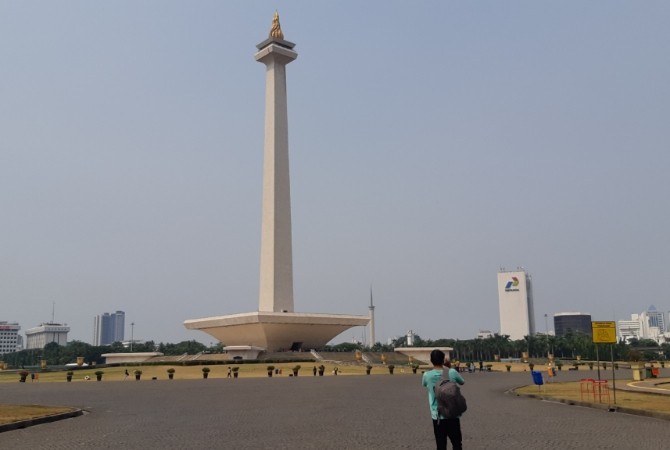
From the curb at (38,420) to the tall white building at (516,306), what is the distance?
189 m

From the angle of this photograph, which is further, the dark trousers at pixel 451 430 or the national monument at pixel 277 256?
the national monument at pixel 277 256

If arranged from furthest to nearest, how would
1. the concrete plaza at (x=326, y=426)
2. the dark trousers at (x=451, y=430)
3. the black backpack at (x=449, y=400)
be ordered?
the concrete plaza at (x=326, y=426)
the dark trousers at (x=451, y=430)
the black backpack at (x=449, y=400)

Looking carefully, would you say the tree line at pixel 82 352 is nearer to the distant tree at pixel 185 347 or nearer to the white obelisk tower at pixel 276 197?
the distant tree at pixel 185 347

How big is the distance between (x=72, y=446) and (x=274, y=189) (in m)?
55.4

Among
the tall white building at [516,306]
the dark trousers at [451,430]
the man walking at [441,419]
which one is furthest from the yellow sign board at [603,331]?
the tall white building at [516,306]

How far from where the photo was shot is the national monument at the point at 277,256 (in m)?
64.5

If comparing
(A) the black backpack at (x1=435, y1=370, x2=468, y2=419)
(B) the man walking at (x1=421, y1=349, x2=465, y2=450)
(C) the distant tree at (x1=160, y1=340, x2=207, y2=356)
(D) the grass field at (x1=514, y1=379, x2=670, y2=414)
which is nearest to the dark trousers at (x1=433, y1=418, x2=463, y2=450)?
(B) the man walking at (x1=421, y1=349, x2=465, y2=450)

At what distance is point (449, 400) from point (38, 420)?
438 inches

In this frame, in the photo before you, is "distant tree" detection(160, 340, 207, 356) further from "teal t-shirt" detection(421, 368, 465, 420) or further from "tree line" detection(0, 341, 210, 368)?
"teal t-shirt" detection(421, 368, 465, 420)

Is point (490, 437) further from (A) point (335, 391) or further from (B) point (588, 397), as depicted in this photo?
(A) point (335, 391)

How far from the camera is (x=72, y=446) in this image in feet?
36.3

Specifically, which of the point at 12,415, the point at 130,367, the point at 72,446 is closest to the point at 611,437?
the point at 72,446

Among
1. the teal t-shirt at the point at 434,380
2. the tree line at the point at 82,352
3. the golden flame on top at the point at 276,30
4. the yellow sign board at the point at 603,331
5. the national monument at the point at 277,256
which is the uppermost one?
the golden flame on top at the point at 276,30

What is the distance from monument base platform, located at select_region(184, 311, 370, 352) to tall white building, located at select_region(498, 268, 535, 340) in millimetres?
134481
